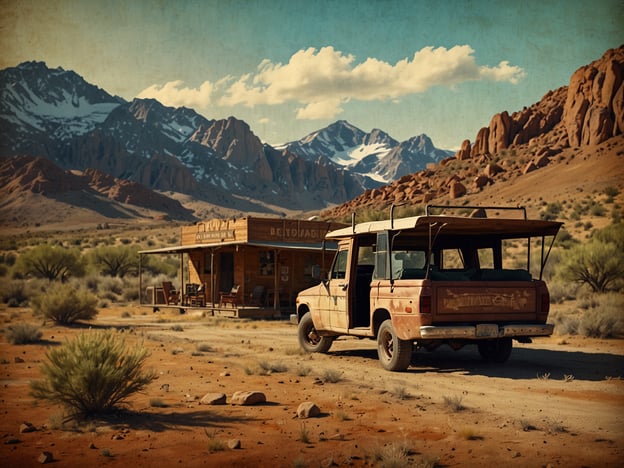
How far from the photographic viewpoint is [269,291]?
87.7 ft

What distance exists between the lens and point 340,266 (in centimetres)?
1366

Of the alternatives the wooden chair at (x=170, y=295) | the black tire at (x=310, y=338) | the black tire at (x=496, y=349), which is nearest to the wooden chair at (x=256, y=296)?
the wooden chair at (x=170, y=295)

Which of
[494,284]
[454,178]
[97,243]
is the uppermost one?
[454,178]

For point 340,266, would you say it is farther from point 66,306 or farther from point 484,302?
point 66,306

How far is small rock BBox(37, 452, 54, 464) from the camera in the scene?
6633mm

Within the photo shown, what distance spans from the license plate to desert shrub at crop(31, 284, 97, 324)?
14.8 m

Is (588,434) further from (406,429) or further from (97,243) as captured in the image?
(97,243)

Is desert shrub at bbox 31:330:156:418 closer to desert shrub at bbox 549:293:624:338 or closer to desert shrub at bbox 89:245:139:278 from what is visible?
desert shrub at bbox 549:293:624:338

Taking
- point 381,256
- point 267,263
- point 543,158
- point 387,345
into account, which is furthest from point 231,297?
point 543,158

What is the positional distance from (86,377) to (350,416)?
Result: 3.00 metres

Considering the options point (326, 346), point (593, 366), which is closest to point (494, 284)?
point (593, 366)

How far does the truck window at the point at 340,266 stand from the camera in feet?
44.5

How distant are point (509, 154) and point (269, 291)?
62.5 metres

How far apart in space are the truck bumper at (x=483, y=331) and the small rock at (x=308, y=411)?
2.82 metres
